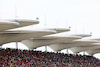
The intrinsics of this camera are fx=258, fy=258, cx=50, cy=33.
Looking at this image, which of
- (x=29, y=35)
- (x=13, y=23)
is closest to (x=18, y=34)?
(x=29, y=35)

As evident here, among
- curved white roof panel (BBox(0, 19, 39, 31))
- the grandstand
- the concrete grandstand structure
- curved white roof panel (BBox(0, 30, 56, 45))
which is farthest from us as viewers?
curved white roof panel (BBox(0, 30, 56, 45))

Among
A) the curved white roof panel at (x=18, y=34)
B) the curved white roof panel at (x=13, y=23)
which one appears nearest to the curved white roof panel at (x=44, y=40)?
the curved white roof panel at (x=18, y=34)

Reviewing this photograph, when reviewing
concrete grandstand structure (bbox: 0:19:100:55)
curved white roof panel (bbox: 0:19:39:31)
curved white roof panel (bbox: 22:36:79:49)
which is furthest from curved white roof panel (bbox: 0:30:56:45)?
curved white roof panel (bbox: 22:36:79:49)

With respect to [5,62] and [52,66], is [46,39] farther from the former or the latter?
[5,62]

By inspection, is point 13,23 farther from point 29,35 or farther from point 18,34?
point 29,35

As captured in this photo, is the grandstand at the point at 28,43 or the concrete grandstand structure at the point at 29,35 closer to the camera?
the concrete grandstand structure at the point at 29,35

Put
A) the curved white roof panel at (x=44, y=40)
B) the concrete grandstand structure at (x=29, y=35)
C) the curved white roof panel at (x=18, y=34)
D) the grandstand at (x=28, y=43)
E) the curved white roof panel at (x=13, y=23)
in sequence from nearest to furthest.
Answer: the curved white roof panel at (x=13, y=23) < the concrete grandstand structure at (x=29, y=35) < the grandstand at (x=28, y=43) < the curved white roof panel at (x=18, y=34) < the curved white roof panel at (x=44, y=40)

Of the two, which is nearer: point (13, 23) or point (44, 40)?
point (13, 23)

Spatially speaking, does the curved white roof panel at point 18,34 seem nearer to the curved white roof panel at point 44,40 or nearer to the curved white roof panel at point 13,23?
the curved white roof panel at point 13,23

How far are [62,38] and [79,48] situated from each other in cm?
1990

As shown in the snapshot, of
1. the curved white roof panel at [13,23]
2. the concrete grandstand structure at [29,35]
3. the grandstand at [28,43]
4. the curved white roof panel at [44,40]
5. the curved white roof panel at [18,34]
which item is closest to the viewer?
the curved white roof panel at [13,23]

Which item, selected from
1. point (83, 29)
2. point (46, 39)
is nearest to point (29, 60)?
point (46, 39)

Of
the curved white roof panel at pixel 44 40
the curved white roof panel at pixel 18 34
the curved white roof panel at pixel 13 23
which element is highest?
the curved white roof panel at pixel 13 23

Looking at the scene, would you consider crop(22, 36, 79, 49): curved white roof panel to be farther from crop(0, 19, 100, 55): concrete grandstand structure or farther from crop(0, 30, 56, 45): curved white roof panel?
crop(0, 30, 56, 45): curved white roof panel
